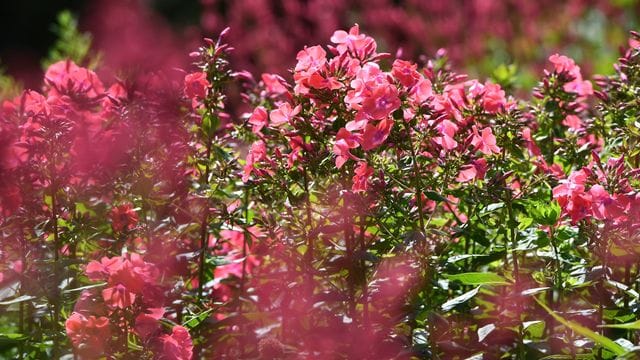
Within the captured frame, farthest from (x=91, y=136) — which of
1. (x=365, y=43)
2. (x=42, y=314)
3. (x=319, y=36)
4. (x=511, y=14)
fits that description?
(x=511, y=14)

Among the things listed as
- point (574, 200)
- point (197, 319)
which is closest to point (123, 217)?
point (197, 319)

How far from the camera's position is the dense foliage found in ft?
6.84

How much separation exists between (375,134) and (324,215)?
36 cm

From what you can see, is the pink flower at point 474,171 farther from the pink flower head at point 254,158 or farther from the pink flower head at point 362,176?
the pink flower head at point 254,158

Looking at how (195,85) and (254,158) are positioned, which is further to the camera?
(195,85)

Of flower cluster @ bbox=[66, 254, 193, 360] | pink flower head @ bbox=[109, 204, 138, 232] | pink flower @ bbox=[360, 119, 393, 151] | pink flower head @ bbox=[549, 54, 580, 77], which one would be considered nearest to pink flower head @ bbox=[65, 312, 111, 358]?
flower cluster @ bbox=[66, 254, 193, 360]

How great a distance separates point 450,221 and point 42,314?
3.80 ft

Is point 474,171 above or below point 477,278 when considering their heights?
above

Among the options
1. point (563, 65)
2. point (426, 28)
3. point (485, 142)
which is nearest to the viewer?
point (485, 142)

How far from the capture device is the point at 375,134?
199 cm

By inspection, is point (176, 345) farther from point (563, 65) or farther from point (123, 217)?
point (563, 65)

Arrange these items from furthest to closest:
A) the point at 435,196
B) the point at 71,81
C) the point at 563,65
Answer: the point at 563,65 < the point at 71,81 < the point at 435,196

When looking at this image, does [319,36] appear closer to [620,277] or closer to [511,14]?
[511,14]

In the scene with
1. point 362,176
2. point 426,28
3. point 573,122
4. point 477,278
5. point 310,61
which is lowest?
point 477,278
